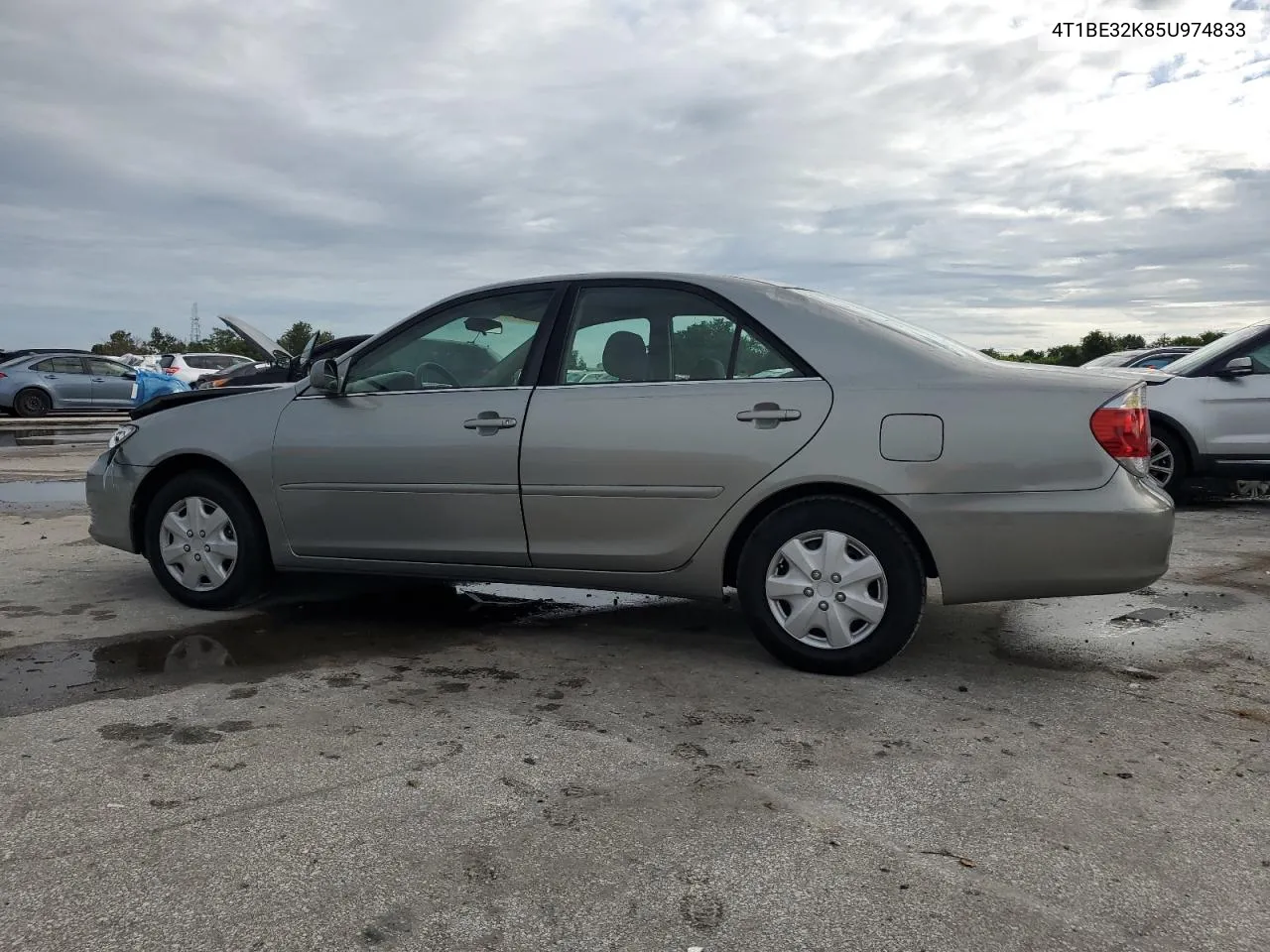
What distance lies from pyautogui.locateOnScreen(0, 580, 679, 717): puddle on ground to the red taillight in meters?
2.44

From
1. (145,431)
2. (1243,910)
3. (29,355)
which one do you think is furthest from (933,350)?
(29,355)

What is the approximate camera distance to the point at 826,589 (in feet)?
13.4

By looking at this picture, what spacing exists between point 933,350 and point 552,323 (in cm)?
163

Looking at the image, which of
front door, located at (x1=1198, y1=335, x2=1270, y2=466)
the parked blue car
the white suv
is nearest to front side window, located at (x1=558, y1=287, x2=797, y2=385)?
the white suv

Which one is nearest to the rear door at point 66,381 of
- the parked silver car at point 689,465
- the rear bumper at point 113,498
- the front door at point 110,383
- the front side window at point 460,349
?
the front door at point 110,383

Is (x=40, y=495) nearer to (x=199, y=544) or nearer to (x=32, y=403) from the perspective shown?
(x=199, y=544)

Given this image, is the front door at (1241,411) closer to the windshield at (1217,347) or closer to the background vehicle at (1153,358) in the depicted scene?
the windshield at (1217,347)

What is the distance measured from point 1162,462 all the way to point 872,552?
244 inches

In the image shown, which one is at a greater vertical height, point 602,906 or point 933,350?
point 933,350

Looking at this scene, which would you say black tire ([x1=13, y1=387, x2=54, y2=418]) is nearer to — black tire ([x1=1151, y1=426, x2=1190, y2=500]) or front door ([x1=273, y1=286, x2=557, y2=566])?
front door ([x1=273, y1=286, x2=557, y2=566])

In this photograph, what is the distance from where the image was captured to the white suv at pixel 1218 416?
28.9ft

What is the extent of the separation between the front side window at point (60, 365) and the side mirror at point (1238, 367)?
2320 cm

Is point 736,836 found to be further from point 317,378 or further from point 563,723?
point 317,378

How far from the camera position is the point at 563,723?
142 inches
